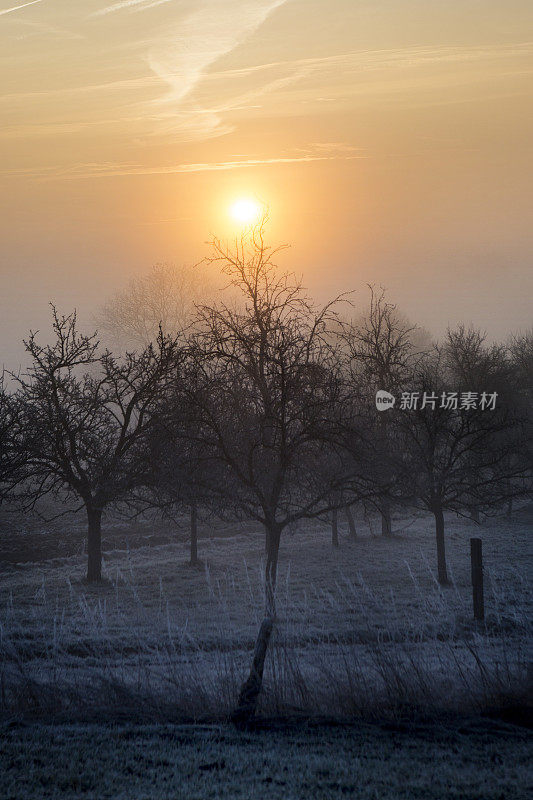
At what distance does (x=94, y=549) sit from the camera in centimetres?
1983

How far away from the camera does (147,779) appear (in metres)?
5.11

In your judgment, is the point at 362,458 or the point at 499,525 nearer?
the point at 362,458

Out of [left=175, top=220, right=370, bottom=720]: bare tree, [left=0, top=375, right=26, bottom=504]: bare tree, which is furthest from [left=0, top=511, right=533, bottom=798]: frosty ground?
[left=0, top=375, right=26, bottom=504]: bare tree

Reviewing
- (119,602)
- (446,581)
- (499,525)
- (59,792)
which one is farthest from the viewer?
(499,525)

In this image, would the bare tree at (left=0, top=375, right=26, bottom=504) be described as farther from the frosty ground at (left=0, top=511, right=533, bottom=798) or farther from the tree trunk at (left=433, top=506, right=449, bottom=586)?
the tree trunk at (left=433, top=506, right=449, bottom=586)

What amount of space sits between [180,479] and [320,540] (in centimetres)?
1197

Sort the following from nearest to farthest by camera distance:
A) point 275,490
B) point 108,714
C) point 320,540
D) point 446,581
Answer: point 108,714
point 275,490
point 446,581
point 320,540

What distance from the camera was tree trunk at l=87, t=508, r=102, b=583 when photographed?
64.6 feet

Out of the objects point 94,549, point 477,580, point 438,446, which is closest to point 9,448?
point 94,549

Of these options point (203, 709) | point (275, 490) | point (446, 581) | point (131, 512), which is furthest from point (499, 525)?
point (203, 709)

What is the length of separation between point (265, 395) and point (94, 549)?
6986 millimetres

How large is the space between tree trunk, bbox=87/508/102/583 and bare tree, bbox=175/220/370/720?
3598 mm

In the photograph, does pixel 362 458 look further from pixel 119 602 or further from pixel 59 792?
pixel 59 792

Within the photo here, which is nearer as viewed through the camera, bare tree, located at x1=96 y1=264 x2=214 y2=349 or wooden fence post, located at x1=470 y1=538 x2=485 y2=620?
wooden fence post, located at x1=470 y1=538 x2=485 y2=620
